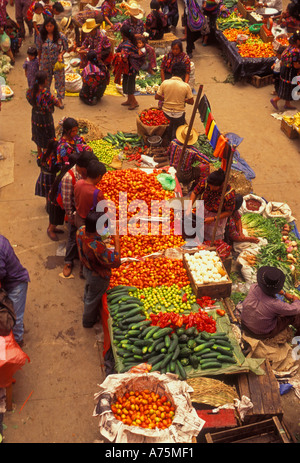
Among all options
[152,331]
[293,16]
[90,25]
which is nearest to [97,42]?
[90,25]

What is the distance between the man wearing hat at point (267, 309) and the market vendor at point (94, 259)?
1.52 m

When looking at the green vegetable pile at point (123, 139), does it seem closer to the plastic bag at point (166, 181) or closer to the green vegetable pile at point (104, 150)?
the green vegetable pile at point (104, 150)

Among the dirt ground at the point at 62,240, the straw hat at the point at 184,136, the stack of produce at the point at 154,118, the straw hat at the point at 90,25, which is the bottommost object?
the dirt ground at the point at 62,240

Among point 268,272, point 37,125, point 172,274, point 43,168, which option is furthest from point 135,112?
point 268,272

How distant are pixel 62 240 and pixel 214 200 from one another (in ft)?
7.79

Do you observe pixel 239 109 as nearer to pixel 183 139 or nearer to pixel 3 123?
pixel 183 139

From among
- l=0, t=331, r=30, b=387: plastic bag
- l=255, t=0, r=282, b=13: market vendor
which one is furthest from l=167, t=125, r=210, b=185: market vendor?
l=255, t=0, r=282, b=13: market vendor

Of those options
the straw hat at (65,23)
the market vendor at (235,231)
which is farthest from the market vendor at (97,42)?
the market vendor at (235,231)

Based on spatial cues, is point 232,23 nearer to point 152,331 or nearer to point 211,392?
point 152,331

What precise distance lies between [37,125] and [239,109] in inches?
A: 192

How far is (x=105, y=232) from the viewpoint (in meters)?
5.12

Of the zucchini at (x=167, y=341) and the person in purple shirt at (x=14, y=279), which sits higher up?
the person in purple shirt at (x=14, y=279)

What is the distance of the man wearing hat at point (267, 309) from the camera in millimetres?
5004

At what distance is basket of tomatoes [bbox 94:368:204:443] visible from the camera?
13.6 ft
